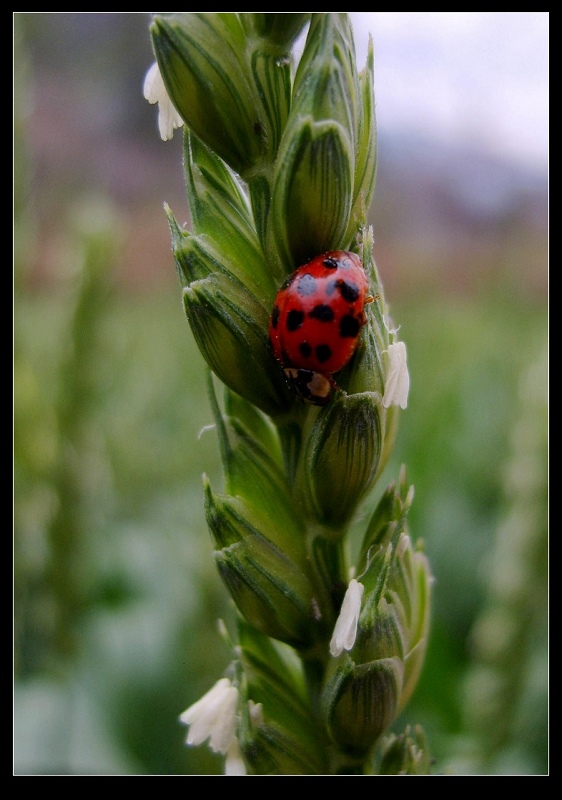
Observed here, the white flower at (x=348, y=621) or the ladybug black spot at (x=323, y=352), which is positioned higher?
the ladybug black spot at (x=323, y=352)

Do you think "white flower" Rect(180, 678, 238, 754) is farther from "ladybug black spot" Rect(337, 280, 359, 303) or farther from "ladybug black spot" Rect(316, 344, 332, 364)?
"ladybug black spot" Rect(337, 280, 359, 303)

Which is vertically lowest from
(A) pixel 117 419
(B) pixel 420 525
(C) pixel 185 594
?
(C) pixel 185 594

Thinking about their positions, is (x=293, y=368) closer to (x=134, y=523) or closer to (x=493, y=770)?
(x=493, y=770)

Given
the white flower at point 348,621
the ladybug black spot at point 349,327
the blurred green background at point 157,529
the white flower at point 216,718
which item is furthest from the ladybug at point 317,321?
the blurred green background at point 157,529

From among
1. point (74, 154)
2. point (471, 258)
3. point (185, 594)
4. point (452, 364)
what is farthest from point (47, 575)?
point (471, 258)

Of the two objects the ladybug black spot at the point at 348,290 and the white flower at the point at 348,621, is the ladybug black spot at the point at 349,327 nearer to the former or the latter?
the ladybug black spot at the point at 348,290

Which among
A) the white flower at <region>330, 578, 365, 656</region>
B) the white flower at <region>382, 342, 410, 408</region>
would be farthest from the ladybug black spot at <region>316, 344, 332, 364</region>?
the white flower at <region>330, 578, 365, 656</region>
